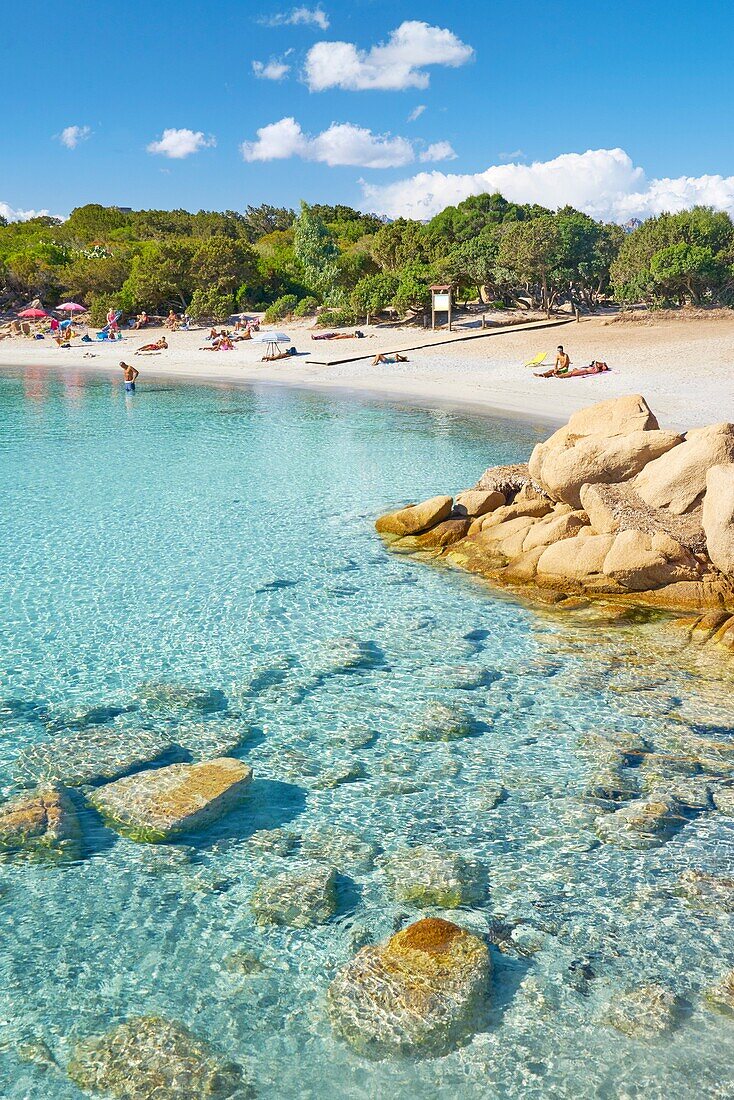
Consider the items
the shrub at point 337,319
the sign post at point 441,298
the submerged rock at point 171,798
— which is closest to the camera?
the submerged rock at point 171,798

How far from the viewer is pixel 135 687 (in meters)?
9.61

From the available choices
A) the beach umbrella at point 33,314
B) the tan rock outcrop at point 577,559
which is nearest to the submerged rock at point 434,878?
the tan rock outcrop at point 577,559

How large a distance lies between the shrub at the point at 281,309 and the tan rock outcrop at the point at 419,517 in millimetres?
40993

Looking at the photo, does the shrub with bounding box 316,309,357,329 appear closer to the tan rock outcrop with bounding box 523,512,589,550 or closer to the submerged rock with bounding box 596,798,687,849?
the tan rock outcrop with bounding box 523,512,589,550

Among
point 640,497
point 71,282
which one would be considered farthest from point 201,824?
point 71,282

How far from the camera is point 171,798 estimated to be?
7203 mm

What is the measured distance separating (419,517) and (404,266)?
127 ft

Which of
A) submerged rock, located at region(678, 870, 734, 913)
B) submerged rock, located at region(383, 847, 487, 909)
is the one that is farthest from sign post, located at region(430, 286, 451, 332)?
submerged rock, located at region(678, 870, 734, 913)

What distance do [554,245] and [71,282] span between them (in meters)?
36.2

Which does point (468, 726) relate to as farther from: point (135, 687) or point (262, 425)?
point (262, 425)

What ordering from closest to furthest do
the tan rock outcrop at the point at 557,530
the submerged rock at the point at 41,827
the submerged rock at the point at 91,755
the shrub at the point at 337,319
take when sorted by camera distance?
the submerged rock at the point at 41,827
the submerged rock at the point at 91,755
the tan rock outcrop at the point at 557,530
the shrub at the point at 337,319

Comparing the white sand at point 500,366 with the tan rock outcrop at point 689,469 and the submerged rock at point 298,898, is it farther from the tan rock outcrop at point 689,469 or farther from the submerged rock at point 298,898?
the submerged rock at point 298,898

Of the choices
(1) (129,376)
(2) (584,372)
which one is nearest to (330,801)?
(2) (584,372)

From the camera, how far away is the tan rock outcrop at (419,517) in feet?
50.0
